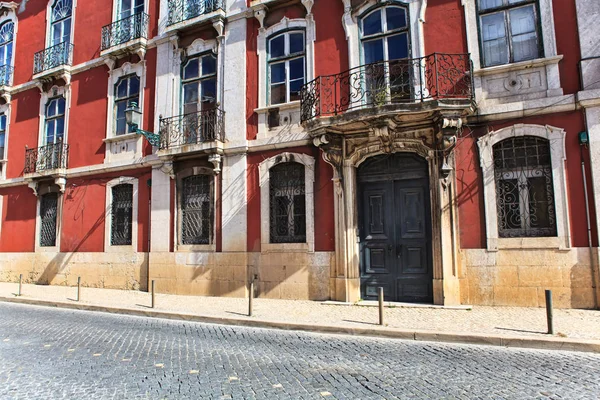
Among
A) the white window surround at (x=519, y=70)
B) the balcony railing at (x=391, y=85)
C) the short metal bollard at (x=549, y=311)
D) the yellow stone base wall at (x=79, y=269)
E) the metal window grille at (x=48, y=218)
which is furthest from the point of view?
the metal window grille at (x=48, y=218)

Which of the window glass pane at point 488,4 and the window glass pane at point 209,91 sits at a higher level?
the window glass pane at point 488,4

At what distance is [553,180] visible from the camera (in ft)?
29.5

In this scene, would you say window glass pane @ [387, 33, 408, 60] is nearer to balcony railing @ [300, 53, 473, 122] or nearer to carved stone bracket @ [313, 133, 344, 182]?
balcony railing @ [300, 53, 473, 122]

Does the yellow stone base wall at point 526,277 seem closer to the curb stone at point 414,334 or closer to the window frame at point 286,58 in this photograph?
the curb stone at point 414,334

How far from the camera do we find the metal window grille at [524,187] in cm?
909

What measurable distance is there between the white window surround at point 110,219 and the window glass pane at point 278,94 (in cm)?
559


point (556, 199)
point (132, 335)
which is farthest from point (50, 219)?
point (556, 199)

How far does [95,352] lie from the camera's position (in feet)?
20.4

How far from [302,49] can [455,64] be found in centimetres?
426

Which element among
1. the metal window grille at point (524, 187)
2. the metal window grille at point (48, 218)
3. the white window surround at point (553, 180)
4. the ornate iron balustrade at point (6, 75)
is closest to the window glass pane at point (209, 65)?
the metal window grille at point (48, 218)

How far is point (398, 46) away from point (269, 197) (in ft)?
17.1

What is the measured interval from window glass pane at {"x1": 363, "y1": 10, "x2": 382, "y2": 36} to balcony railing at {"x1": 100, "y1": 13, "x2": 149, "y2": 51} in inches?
308

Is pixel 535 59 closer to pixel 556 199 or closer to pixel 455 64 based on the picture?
pixel 455 64

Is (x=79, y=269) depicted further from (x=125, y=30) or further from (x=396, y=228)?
(x=396, y=228)
